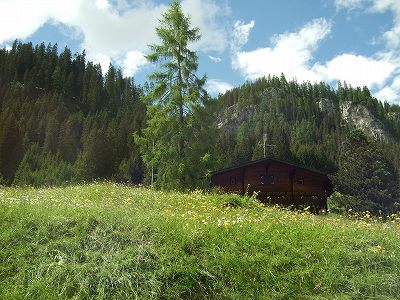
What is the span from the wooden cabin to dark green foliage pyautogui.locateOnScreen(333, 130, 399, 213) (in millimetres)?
9783

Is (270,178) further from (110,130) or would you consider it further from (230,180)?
(110,130)

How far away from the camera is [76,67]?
180m

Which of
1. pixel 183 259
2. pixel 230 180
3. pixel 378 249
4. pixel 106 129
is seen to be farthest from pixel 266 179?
pixel 106 129

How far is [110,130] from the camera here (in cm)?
8850

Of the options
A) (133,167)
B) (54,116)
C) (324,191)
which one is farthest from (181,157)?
(54,116)

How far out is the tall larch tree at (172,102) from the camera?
28750 millimetres

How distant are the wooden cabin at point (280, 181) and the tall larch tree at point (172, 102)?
4.21m

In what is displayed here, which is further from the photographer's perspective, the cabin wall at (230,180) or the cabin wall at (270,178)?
the cabin wall at (230,180)

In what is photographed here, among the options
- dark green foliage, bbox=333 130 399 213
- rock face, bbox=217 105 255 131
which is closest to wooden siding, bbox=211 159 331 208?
dark green foliage, bbox=333 130 399 213

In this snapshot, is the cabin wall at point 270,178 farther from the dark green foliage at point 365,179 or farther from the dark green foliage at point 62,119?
the dark green foliage at point 62,119

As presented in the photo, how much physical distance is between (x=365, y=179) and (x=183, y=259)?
127ft

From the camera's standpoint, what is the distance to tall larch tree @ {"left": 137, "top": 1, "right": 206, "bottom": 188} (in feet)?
94.3

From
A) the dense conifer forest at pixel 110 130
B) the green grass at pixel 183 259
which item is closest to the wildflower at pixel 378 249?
the green grass at pixel 183 259

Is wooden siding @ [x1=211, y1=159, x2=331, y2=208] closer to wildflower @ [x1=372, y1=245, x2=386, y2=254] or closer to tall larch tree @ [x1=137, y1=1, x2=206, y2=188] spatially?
tall larch tree @ [x1=137, y1=1, x2=206, y2=188]
